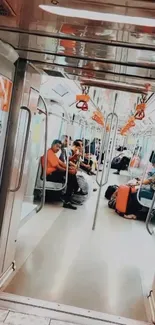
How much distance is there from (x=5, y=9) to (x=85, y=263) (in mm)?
3337

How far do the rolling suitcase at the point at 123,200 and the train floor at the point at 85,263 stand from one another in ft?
2.38

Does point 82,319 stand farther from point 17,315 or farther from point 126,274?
point 126,274

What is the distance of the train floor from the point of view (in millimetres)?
3227

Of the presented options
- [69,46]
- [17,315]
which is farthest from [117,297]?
[69,46]

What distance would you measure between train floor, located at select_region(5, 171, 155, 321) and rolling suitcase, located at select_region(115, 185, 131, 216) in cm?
72

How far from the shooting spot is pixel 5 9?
5.13 feet

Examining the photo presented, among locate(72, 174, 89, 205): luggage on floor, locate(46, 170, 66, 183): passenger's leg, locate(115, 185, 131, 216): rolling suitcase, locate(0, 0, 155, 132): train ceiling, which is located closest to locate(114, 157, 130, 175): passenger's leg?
locate(72, 174, 89, 205): luggage on floor

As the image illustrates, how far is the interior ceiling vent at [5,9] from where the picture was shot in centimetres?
147

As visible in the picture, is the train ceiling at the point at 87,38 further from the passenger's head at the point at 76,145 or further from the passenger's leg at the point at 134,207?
the passenger's head at the point at 76,145

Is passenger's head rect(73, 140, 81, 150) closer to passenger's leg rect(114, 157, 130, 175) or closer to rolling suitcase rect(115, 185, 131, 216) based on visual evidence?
rolling suitcase rect(115, 185, 131, 216)

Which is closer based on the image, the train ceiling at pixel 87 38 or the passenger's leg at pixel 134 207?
the train ceiling at pixel 87 38

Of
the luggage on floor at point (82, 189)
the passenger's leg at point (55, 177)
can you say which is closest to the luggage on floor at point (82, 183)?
the luggage on floor at point (82, 189)

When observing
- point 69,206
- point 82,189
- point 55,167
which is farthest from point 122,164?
point 55,167

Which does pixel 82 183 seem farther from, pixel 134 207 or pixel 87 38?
pixel 87 38
